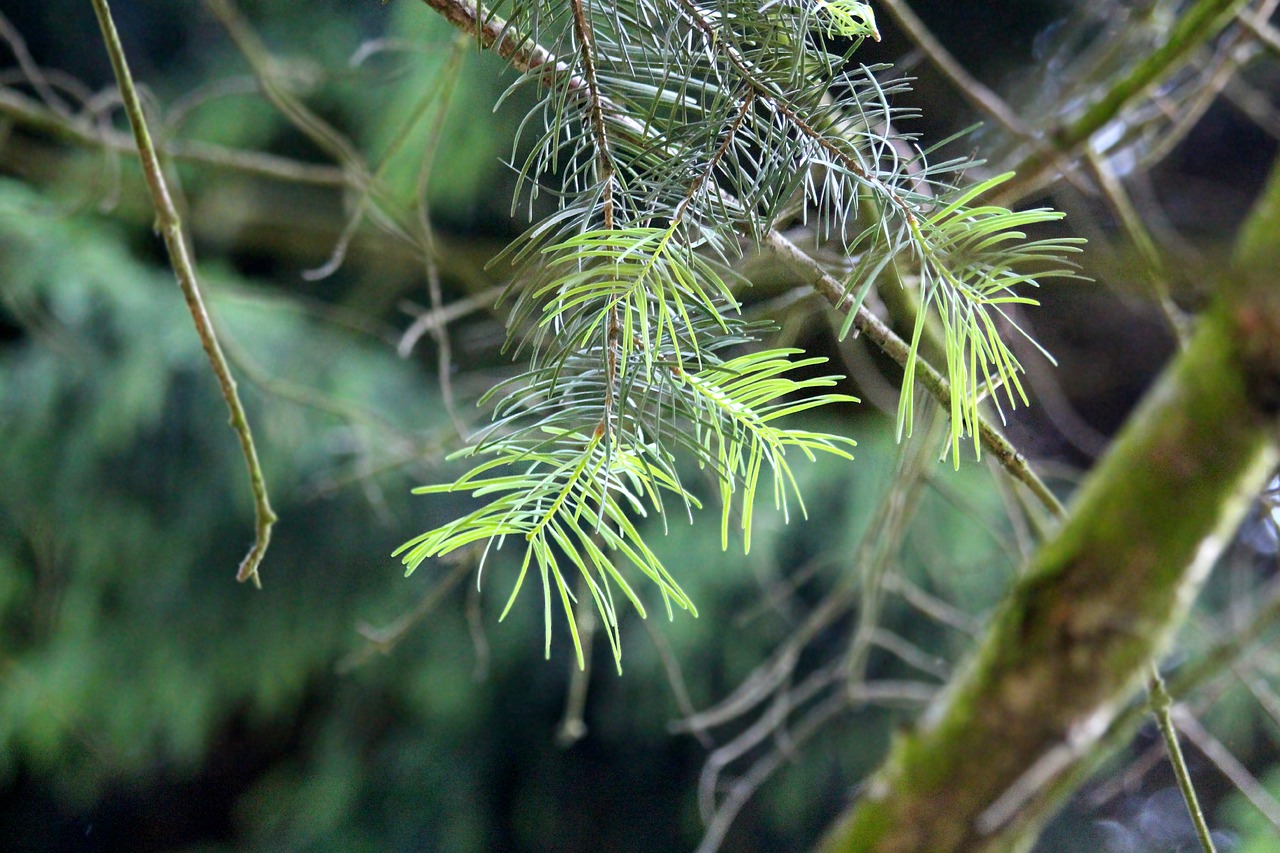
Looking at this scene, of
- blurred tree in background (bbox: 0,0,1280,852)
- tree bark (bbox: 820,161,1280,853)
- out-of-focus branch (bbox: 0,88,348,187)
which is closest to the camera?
tree bark (bbox: 820,161,1280,853)

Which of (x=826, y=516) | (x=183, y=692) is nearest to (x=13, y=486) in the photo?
(x=183, y=692)

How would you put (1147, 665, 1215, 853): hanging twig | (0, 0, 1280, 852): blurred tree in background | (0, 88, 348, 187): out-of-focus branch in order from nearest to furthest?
(1147, 665, 1215, 853): hanging twig < (0, 88, 348, 187): out-of-focus branch < (0, 0, 1280, 852): blurred tree in background

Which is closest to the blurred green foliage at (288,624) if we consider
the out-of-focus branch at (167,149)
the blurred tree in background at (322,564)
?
the blurred tree in background at (322,564)

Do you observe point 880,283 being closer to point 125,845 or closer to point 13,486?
point 13,486

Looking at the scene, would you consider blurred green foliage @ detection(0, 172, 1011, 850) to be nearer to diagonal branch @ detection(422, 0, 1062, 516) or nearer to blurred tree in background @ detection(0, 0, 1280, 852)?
blurred tree in background @ detection(0, 0, 1280, 852)

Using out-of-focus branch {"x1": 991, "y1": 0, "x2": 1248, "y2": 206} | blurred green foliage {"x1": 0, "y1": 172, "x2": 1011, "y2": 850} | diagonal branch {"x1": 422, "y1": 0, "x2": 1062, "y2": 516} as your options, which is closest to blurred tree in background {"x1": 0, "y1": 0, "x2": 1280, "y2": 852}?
blurred green foliage {"x1": 0, "y1": 172, "x2": 1011, "y2": 850}

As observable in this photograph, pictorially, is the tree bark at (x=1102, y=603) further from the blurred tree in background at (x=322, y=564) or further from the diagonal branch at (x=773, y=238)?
the blurred tree in background at (x=322, y=564)

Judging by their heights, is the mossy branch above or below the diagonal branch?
below

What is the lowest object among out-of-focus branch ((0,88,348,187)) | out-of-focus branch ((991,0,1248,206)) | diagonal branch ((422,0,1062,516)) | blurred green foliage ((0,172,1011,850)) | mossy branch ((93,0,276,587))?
blurred green foliage ((0,172,1011,850))
